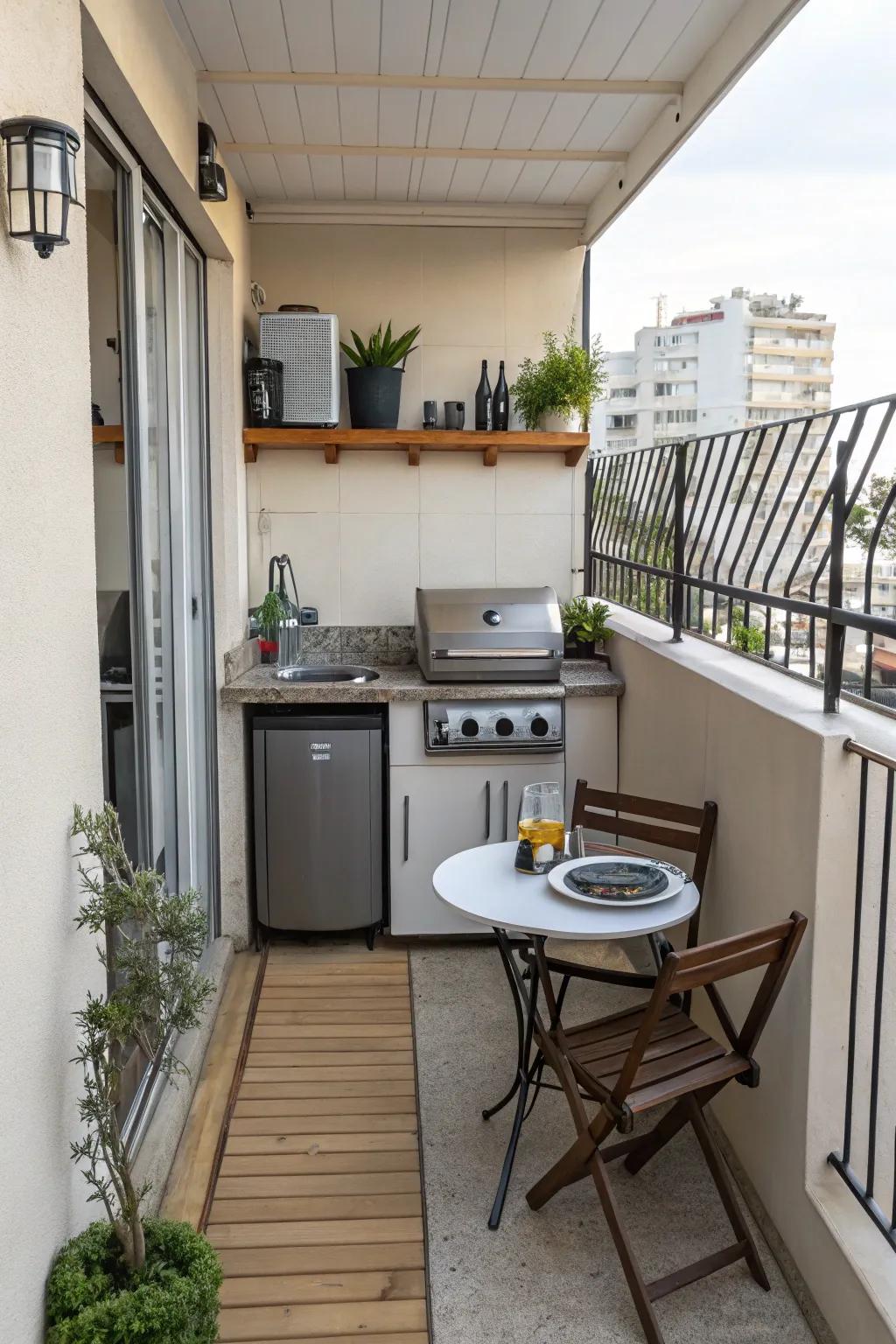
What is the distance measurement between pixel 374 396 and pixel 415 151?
2.96 feet

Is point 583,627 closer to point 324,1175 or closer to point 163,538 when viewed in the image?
point 163,538

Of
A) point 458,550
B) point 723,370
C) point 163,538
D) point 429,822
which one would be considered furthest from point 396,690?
point 723,370

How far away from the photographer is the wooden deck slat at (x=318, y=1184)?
2.45 meters

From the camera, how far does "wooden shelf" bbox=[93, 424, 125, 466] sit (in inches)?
89.5

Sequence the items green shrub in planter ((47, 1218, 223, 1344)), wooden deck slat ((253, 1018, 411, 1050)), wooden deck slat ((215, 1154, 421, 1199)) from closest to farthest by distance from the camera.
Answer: green shrub in planter ((47, 1218, 223, 1344)), wooden deck slat ((215, 1154, 421, 1199)), wooden deck slat ((253, 1018, 411, 1050))

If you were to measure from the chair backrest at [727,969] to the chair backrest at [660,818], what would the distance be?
0.64 meters

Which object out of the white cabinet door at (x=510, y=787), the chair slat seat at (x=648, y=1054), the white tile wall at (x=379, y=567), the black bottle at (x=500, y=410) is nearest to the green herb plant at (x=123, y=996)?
the chair slat seat at (x=648, y=1054)

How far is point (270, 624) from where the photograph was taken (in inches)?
163

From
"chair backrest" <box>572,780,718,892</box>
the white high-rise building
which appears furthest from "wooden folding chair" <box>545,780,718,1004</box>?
the white high-rise building

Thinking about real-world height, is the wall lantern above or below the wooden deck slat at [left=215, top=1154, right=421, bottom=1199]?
above

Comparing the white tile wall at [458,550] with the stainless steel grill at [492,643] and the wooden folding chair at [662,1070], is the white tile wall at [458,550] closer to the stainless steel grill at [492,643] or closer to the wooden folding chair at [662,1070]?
the stainless steel grill at [492,643]

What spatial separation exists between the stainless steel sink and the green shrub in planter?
2.45 meters

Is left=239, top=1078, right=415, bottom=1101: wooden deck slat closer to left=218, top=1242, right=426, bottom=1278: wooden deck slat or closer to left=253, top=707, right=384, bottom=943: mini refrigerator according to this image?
left=218, top=1242, right=426, bottom=1278: wooden deck slat

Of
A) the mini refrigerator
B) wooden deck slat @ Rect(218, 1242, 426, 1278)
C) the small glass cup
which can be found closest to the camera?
wooden deck slat @ Rect(218, 1242, 426, 1278)
